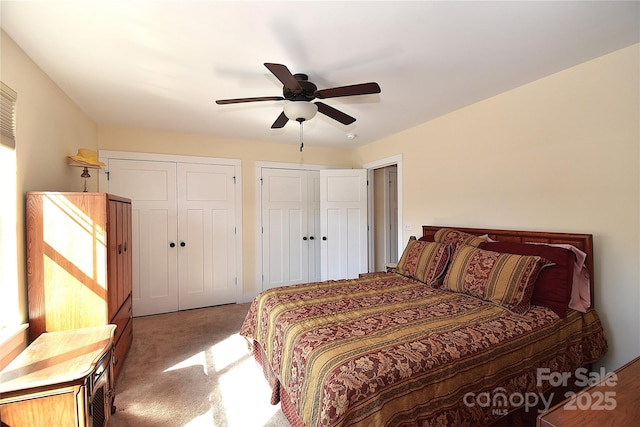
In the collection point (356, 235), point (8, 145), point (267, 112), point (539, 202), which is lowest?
point (356, 235)

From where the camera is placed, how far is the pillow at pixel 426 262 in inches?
97.7

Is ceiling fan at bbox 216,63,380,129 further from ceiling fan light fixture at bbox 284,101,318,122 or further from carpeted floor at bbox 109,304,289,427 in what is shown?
carpeted floor at bbox 109,304,289,427

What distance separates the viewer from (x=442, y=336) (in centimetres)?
149

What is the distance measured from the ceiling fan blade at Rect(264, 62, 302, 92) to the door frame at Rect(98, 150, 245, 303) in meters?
2.43

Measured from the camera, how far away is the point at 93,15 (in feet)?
4.98

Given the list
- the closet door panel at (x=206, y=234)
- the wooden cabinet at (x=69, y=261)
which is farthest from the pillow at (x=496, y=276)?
the closet door panel at (x=206, y=234)

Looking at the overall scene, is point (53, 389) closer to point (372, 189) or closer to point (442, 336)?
point (442, 336)

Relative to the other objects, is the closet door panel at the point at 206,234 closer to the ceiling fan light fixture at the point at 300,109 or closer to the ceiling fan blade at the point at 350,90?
the ceiling fan light fixture at the point at 300,109

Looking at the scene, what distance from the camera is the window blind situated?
158cm

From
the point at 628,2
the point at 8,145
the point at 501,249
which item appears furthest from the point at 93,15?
the point at 501,249

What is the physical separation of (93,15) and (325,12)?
4.15ft

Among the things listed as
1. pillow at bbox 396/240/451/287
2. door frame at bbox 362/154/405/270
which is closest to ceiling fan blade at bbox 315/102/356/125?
pillow at bbox 396/240/451/287

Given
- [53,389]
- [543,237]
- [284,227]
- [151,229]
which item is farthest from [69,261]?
[543,237]

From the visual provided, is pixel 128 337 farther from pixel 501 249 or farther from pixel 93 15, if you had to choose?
pixel 501 249
